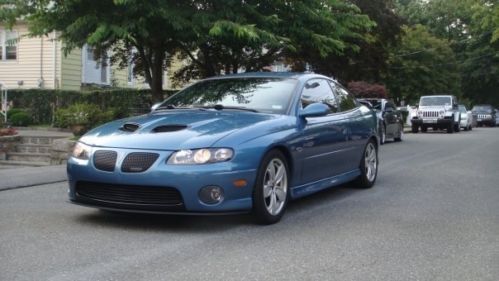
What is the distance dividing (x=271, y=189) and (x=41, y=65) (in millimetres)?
19600

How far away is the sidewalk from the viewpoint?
9156 mm

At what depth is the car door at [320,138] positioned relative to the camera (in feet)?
22.8

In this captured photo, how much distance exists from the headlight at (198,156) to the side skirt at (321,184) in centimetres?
123

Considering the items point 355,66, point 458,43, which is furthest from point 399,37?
point 458,43

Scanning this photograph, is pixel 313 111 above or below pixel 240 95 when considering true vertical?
below

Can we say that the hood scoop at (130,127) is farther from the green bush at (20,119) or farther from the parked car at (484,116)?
the parked car at (484,116)

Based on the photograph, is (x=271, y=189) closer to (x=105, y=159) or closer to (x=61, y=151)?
(x=105, y=159)

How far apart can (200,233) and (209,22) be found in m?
7.26

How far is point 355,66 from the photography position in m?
25.5

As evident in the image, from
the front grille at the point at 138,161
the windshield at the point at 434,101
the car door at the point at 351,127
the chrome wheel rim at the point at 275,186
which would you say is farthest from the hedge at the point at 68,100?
the windshield at the point at 434,101

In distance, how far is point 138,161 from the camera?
5742 mm

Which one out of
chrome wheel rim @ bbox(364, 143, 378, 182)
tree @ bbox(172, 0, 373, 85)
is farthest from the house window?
chrome wheel rim @ bbox(364, 143, 378, 182)

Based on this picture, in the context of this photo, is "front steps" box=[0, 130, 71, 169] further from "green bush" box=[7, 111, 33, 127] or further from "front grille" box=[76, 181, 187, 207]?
"front grille" box=[76, 181, 187, 207]

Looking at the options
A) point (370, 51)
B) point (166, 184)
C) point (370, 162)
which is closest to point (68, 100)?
point (370, 51)
